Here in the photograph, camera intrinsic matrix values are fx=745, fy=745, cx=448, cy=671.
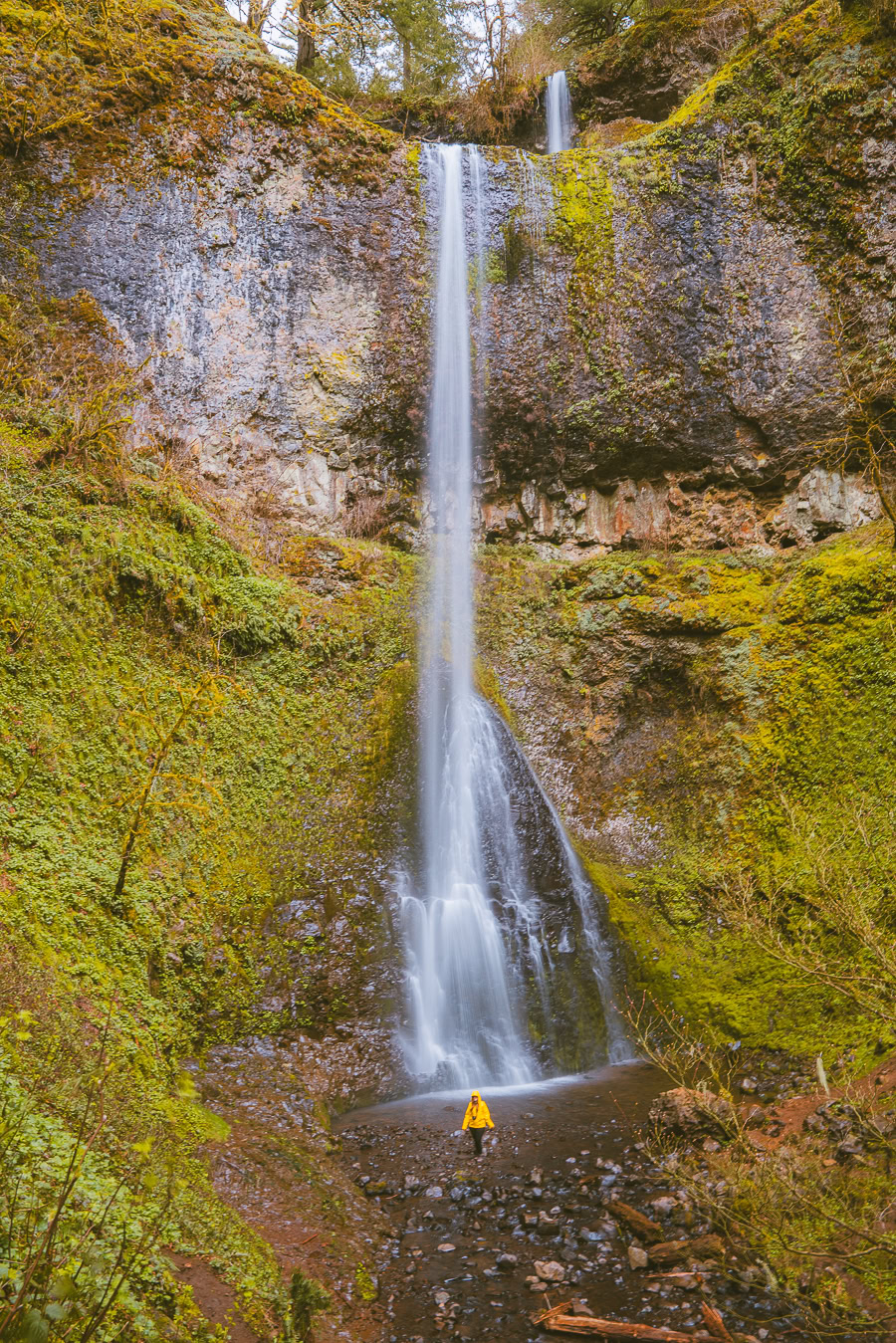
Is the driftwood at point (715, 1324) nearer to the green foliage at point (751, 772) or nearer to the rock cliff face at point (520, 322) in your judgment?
the green foliage at point (751, 772)

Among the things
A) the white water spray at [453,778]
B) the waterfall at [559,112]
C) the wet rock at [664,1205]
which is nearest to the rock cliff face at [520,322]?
the white water spray at [453,778]

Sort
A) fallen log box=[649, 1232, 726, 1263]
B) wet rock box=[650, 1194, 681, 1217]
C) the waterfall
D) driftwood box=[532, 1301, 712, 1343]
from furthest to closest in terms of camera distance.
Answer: the waterfall
wet rock box=[650, 1194, 681, 1217]
fallen log box=[649, 1232, 726, 1263]
driftwood box=[532, 1301, 712, 1343]

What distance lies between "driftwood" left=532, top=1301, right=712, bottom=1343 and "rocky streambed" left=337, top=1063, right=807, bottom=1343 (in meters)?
0.07

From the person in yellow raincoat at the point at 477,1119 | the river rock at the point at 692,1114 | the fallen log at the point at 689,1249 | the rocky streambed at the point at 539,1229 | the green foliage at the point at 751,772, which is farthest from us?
the green foliage at the point at 751,772

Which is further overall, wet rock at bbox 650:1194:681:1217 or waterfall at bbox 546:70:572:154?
waterfall at bbox 546:70:572:154

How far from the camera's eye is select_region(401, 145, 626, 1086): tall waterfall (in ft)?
27.8

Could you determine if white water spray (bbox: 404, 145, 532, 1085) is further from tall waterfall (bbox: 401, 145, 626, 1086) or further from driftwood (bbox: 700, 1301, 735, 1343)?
driftwood (bbox: 700, 1301, 735, 1343)

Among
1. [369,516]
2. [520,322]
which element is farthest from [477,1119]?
[520,322]

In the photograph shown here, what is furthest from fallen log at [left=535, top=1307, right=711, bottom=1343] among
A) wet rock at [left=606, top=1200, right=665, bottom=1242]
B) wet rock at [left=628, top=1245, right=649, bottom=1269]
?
wet rock at [left=606, top=1200, right=665, bottom=1242]

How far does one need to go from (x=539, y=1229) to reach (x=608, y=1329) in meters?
1.10

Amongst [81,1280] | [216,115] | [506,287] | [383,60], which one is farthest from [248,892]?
[383,60]

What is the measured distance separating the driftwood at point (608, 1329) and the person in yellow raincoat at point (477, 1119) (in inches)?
68.1

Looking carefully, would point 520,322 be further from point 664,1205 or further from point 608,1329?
point 608,1329

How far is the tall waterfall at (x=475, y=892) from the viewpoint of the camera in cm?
846
